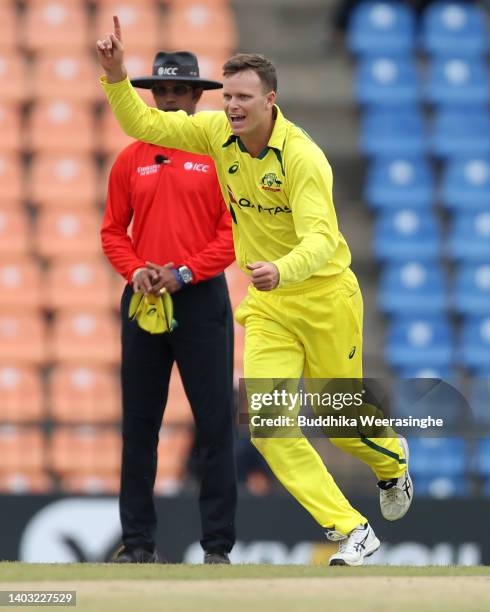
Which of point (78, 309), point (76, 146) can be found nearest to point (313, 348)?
point (78, 309)

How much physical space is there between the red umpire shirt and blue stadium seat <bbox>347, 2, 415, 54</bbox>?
6976 mm

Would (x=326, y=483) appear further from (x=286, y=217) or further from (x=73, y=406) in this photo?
(x=73, y=406)

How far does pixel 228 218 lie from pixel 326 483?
1307 millimetres

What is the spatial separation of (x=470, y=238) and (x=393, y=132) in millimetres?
1279

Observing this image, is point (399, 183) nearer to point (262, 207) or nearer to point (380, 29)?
point (380, 29)

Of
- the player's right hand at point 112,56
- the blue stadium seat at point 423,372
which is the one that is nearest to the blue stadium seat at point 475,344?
the blue stadium seat at point 423,372

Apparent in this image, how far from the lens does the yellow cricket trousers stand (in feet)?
18.8

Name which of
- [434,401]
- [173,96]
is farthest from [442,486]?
[173,96]

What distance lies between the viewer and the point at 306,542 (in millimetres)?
8297

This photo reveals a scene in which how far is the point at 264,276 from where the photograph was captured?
5141mm

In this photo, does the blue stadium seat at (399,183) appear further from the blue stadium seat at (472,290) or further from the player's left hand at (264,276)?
the player's left hand at (264,276)

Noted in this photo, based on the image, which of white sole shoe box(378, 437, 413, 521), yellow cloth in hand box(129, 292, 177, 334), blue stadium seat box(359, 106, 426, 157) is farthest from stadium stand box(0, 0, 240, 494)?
white sole shoe box(378, 437, 413, 521)

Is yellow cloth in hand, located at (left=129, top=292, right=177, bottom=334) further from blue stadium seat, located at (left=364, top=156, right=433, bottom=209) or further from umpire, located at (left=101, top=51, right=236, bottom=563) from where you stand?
blue stadium seat, located at (left=364, top=156, right=433, bottom=209)

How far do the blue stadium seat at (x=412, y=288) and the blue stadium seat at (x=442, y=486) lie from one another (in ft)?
7.33
